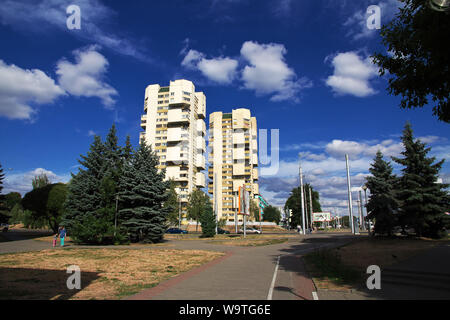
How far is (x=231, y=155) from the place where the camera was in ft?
364

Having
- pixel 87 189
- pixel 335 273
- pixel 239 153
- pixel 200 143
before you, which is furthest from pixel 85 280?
pixel 239 153

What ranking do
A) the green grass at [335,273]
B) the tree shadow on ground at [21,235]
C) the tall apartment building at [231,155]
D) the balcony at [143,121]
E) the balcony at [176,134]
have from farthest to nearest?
the tall apartment building at [231,155] < the balcony at [143,121] < the balcony at [176,134] < the tree shadow on ground at [21,235] < the green grass at [335,273]

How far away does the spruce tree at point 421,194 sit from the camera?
26062 mm

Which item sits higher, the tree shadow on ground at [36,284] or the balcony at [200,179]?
the balcony at [200,179]

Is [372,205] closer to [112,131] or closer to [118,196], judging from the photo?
[118,196]

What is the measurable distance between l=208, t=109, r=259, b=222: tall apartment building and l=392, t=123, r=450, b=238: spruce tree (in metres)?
76.7

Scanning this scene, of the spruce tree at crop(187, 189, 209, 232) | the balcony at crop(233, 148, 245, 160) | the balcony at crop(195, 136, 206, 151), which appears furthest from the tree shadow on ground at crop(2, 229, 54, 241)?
the balcony at crop(233, 148, 245, 160)

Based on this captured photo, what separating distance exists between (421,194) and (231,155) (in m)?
86.4

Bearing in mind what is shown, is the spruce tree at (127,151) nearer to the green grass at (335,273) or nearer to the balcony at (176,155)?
the green grass at (335,273)

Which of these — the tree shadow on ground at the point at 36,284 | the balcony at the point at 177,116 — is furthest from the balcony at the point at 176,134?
the tree shadow on ground at the point at 36,284

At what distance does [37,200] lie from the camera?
42906 millimetres

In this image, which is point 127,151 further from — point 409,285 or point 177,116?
point 177,116

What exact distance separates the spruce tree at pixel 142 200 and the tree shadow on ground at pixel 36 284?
14974 mm
